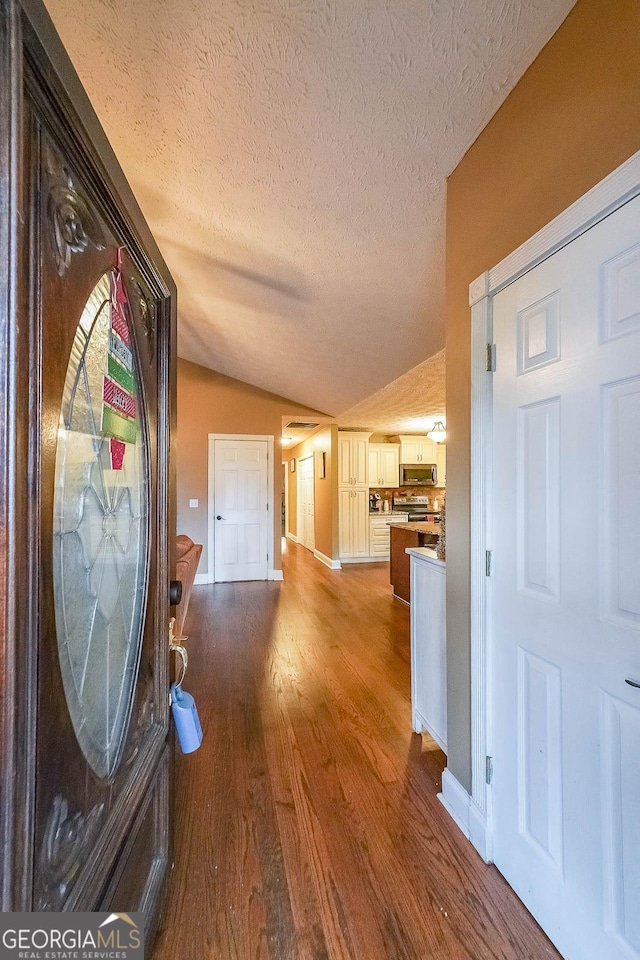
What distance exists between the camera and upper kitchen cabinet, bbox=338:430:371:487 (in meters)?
6.76

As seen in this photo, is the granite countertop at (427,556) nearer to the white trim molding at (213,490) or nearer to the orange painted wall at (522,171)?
the orange painted wall at (522,171)

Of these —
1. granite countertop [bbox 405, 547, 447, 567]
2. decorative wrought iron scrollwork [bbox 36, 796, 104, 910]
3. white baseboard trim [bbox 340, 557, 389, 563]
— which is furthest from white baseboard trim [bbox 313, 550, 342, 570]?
decorative wrought iron scrollwork [bbox 36, 796, 104, 910]

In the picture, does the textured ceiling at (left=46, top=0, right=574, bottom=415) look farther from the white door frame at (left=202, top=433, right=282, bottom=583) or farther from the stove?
the stove

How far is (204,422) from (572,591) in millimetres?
5193

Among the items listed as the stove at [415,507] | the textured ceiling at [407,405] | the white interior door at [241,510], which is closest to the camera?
the textured ceiling at [407,405]

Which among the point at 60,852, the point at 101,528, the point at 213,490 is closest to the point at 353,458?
the point at 213,490

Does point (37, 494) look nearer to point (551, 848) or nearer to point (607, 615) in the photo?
point (607, 615)

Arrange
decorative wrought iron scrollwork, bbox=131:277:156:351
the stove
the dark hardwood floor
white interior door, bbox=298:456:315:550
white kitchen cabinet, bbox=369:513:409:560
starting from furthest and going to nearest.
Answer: white interior door, bbox=298:456:315:550 < the stove < white kitchen cabinet, bbox=369:513:409:560 < the dark hardwood floor < decorative wrought iron scrollwork, bbox=131:277:156:351

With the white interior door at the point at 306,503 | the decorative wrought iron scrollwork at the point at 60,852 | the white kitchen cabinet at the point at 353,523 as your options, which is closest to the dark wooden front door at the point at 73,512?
the decorative wrought iron scrollwork at the point at 60,852

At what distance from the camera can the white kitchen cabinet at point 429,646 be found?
1824mm

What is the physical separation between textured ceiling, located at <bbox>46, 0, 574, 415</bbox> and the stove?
4.66 m

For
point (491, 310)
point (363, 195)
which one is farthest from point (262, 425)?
point (491, 310)

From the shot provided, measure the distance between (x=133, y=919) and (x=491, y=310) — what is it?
74.5 inches

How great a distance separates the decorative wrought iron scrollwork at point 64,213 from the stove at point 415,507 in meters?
6.80
